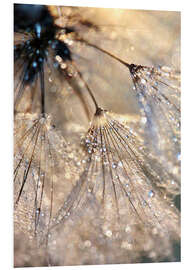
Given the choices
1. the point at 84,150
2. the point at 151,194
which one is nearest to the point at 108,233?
the point at 151,194

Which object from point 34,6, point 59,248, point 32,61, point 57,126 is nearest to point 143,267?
point 59,248

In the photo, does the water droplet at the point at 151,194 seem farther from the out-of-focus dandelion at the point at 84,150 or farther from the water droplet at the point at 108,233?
the water droplet at the point at 108,233

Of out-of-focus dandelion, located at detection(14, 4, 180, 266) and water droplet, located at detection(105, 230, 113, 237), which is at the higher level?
out-of-focus dandelion, located at detection(14, 4, 180, 266)

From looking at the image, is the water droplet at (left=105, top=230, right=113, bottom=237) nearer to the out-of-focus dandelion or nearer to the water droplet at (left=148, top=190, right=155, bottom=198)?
the out-of-focus dandelion

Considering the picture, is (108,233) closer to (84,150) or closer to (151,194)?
(151,194)

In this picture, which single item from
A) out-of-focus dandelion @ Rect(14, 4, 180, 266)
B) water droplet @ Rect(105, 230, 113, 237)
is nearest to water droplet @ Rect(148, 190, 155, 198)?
out-of-focus dandelion @ Rect(14, 4, 180, 266)

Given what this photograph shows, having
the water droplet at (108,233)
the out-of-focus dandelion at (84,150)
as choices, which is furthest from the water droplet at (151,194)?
the water droplet at (108,233)

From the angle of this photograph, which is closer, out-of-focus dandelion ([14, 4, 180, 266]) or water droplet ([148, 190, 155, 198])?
out-of-focus dandelion ([14, 4, 180, 266])

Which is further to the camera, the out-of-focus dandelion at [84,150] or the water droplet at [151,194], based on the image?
the water droplet at [151,194]

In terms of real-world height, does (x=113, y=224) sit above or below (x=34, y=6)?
below

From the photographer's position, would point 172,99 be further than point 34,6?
Yes
